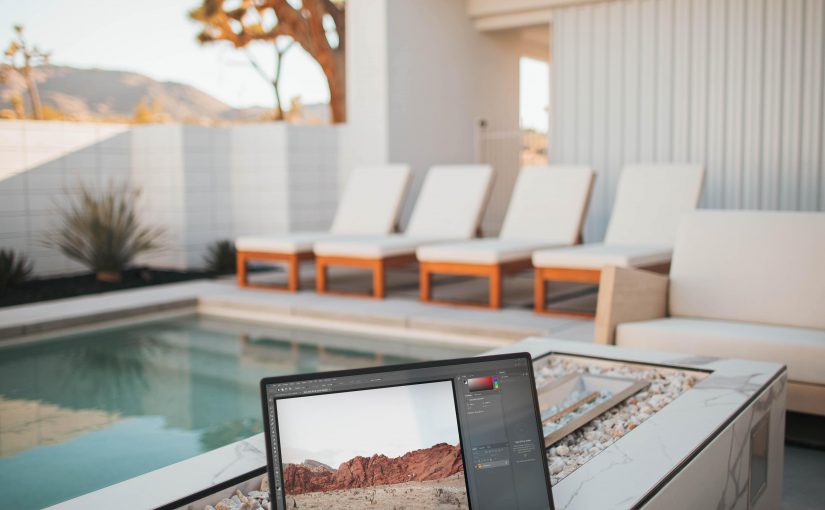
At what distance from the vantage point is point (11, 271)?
22.8ft

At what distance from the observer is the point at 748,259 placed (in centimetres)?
383

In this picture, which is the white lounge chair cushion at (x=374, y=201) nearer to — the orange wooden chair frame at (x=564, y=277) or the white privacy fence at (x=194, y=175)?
the white privacy fence at (x=194, y=175)

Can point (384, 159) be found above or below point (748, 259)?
above

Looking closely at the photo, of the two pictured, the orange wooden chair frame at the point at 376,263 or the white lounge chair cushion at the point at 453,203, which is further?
the white lounge chair cushion at the point at 453,203

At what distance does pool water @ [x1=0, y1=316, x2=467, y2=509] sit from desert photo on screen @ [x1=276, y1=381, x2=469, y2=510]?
Answer: 1530 millimetres

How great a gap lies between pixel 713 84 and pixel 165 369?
5414mm

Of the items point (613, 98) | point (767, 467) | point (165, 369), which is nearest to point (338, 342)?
point (165, 369)

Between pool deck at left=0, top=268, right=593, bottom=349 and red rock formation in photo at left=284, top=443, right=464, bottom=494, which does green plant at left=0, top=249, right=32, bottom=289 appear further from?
red rock formation in photo at left=284, top=443, right=464, bottom=494

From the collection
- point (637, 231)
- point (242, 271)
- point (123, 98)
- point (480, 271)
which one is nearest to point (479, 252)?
point (480, 271)

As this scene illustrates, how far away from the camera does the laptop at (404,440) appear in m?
1.58

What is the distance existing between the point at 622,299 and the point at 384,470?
7.17 feet

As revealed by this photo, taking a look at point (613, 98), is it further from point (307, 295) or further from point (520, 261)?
point (307, 295)

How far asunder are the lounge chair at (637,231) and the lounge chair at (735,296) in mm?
979

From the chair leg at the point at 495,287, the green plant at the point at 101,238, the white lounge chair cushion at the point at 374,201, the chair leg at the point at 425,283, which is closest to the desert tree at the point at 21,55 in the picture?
the green plant at the point at 101,238
